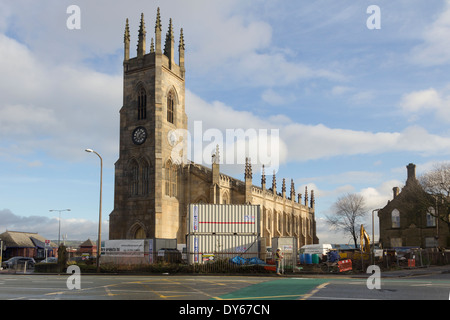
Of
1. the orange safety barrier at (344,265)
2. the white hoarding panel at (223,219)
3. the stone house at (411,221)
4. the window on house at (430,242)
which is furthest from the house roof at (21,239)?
the orange safety barrier at (344,265)

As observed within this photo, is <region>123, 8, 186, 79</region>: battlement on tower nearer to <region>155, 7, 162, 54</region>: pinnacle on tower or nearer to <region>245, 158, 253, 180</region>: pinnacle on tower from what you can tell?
<region>155, 7, 162, 54</region>: pinnacle on tower

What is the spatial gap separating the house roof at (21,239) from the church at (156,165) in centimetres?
4061

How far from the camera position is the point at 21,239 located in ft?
284

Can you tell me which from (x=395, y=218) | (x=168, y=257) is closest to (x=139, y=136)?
(x=168, y=257)

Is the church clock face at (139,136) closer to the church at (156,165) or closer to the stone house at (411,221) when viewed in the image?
the church at (156,165)

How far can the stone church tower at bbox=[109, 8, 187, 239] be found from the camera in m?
50.0

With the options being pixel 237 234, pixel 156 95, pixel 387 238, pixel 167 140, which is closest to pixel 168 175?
pixel 167 140

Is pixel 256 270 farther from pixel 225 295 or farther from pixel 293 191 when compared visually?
pixel 293 191

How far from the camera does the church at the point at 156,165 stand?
50.2 meters

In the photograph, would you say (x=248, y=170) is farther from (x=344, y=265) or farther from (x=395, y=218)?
(x=344, y=265)

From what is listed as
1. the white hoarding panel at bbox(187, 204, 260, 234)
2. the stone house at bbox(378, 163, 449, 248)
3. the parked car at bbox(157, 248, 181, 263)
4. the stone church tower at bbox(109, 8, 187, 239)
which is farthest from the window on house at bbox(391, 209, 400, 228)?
the parked car at bbox(157, 248, 181, 263)

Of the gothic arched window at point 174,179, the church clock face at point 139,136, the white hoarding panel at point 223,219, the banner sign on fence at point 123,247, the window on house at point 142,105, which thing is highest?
the window on house at point 142,105

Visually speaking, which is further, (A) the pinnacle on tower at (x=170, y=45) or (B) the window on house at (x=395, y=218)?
(B) the window on house at (x=395, y=218)
